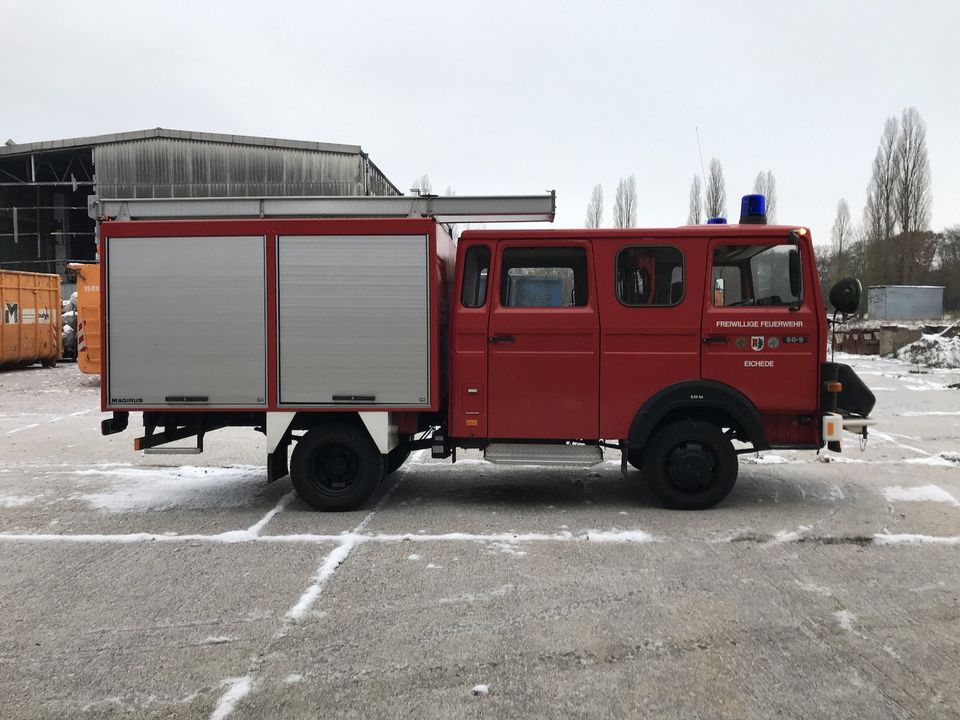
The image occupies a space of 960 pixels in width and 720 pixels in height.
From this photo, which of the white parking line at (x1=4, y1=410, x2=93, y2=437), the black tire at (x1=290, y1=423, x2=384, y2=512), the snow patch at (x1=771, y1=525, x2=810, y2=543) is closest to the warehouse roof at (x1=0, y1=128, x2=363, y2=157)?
the white parking line at (x1=4, y1=410, x2=93, y2=437)

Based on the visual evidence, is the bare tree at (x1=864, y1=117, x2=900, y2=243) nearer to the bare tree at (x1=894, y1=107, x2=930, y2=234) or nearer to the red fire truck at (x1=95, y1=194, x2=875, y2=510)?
the bare tree at (x1=894, y1=107, x2=930, y2=234)

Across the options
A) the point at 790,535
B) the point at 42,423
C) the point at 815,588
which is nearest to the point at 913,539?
the point at 790,535

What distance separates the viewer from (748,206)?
6.46 metres

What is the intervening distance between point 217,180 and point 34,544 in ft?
85.7

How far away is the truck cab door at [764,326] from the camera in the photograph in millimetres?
6059

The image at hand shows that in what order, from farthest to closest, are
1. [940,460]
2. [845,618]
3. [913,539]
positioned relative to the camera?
[940,460], [913,539], [845,618]

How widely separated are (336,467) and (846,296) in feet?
15.8

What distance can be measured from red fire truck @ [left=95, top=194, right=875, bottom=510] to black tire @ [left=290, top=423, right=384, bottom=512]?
0.08 ft

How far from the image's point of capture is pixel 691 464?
20.2 feet

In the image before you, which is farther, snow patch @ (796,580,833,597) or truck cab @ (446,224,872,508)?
truck cab @ (446,224,872,508)

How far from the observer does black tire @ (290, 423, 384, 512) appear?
6.29 meters

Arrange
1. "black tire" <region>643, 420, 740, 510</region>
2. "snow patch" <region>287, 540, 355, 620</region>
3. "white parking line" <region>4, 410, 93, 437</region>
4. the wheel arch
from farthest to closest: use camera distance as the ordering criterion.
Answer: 1. "white parking line" <region>4, 410, 93, 437</region>
2. "black tire" <region>643, 420, 740, 510</region>
3. the wheel arch
4. "snow patch" <region>287, 540, 355, 620</region>

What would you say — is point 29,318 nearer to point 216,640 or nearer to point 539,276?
point 539,276

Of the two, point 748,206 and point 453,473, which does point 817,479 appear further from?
point 453,473
